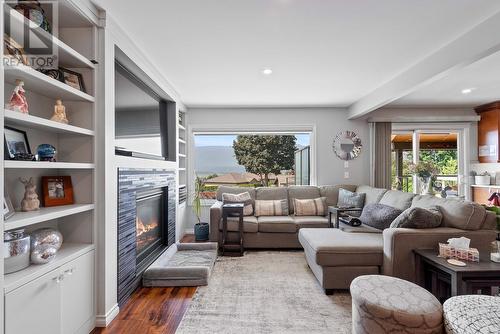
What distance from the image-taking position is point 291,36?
2.43 m

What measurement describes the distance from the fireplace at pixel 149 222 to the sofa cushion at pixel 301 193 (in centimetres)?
218

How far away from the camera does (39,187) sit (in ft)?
6.27

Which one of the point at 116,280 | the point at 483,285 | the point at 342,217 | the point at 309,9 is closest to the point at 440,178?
the point at 342,217

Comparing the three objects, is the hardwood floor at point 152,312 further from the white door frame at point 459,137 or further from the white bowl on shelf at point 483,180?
the white bowl on shelf at point 483,180

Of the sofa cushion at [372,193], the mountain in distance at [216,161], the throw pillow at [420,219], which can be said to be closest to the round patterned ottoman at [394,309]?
the throw pillow at [420,219]

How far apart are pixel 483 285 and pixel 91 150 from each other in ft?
10.3

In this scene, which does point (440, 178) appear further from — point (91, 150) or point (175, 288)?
point (91, 150)

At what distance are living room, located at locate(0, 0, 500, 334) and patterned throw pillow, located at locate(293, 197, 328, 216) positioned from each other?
0.08 feet

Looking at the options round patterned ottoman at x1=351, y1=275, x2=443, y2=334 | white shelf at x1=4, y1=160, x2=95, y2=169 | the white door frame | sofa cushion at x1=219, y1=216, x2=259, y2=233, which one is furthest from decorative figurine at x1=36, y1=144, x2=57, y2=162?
the white door frame

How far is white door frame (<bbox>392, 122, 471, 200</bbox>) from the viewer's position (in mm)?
5071

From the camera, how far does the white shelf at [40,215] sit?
1405mm

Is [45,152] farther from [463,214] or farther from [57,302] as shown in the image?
[463,214]

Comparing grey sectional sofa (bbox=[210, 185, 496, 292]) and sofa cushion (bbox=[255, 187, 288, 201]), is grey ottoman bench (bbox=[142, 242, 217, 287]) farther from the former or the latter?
sofa cushion (bbox=[255, 187, 288, 201])

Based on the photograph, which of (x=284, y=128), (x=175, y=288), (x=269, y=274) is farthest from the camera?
(x=284, y=128)
